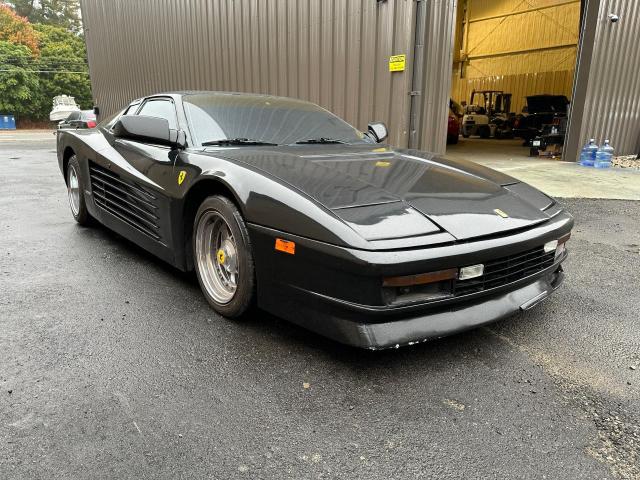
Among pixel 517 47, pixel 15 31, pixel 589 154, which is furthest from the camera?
pixel 15 31

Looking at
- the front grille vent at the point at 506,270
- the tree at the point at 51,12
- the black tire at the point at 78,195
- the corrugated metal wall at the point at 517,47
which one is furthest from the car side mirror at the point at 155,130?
the tree at the point at 51,12

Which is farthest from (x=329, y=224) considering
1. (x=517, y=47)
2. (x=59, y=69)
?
(x=59, y=69)

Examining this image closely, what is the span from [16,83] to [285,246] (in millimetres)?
41612

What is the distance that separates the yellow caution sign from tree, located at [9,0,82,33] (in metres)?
56.5

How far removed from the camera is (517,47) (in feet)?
83.0

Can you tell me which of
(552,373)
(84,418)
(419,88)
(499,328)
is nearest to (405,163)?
(499,328)

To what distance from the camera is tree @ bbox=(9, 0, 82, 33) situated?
5028 cm

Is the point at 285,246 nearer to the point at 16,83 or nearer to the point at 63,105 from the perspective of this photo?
the point at 63,105

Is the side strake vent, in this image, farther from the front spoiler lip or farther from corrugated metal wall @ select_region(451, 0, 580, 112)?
corrugated metal wall @ select_region(451, 0, 580, 112)

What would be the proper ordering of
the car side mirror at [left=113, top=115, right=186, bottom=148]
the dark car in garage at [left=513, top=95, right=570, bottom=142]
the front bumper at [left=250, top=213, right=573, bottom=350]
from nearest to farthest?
the front bumper at [left=250, top=213, right=573, bottom=350] < the car side mirror at [left=113, top=115, right=186, bottom=148] < the dark car in garage at [left=513, top=95, right=570, bottom=142]

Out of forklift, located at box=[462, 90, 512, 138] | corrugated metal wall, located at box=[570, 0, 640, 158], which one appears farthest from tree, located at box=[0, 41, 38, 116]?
corrugated metal wall, located at box=[570, 0, 640, 158]

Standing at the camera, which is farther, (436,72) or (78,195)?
(436,72)

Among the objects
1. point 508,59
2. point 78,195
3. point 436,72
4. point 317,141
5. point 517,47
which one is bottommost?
point 78,195

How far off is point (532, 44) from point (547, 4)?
83.7 inches
